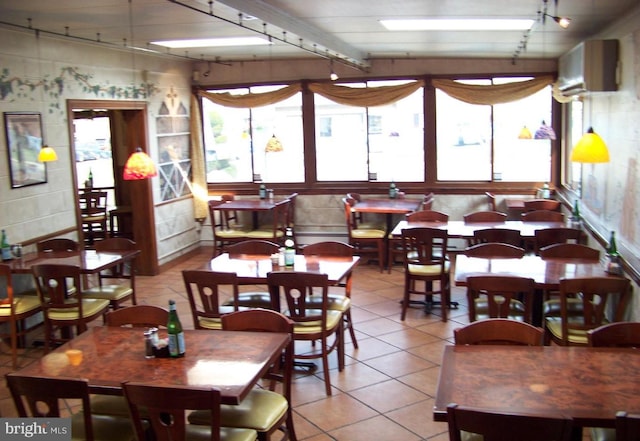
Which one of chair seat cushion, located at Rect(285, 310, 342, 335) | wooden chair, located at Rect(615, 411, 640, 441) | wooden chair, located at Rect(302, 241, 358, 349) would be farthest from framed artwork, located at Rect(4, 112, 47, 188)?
wooden chair, located at Rect(615, 411, 640, 441)

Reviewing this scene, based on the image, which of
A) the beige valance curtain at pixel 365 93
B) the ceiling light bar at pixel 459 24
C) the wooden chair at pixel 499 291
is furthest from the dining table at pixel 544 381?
the beige valance curtain at pixel 365 93

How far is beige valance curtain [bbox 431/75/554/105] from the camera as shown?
9.17 m

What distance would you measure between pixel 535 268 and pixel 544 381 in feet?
7.72

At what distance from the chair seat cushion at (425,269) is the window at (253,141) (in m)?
3.90

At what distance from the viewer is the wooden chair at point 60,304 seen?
5.46 m

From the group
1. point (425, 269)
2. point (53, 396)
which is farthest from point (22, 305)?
point (425, 269)

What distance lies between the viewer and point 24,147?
264 inches

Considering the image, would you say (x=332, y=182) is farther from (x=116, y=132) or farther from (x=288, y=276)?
(x=288, y=276)

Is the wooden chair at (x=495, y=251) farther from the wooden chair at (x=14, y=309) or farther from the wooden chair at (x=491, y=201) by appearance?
the wooden chair at (x=14, y=309)

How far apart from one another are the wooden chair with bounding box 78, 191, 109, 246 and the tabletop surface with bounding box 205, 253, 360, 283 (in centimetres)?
466

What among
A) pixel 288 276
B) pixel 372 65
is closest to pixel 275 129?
pixel 372 65

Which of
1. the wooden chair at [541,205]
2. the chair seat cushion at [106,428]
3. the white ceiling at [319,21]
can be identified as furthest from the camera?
the wooden chair at [541,205]

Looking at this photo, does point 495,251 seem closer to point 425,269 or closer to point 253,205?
point 425,269

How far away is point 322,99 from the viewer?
10039mm
